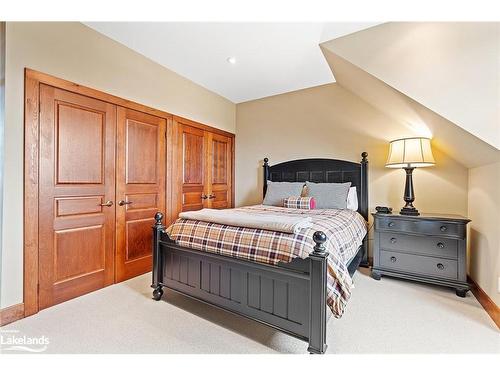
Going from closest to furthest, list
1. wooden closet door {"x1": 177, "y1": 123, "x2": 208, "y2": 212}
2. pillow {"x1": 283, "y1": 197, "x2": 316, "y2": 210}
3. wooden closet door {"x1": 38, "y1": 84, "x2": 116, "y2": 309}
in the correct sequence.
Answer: wooden closet door {"x1": 38, "y1": 84, "x2": 116, "y2": 309} < pillow {"x1": 283, "y1": 197, "x2": 316, "y2": 210} < wooden closet door {"x1": 177, "y1": 123, "x2": 208, "y2": 212}

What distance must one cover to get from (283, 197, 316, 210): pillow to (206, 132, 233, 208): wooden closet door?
1347 millimetres

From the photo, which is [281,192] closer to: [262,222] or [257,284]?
[262,222]

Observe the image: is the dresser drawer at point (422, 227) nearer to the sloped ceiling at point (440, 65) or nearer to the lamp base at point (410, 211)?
the lamp base at point (410, 211)

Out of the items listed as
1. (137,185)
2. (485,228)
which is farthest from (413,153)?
(137,185)

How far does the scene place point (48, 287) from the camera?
2.05m

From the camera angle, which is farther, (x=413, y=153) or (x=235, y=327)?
(x=413, y=153)

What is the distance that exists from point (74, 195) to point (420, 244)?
338 centimetres

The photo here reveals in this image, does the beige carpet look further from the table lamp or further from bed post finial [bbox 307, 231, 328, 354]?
the table lamp

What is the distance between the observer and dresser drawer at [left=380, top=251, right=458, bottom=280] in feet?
7.80

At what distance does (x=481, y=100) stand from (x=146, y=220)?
10.8 feet

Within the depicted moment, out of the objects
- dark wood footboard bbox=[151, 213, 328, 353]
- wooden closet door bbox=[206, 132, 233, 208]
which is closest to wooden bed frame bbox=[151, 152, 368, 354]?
dark wood footboard bbox=[151, 213, 328, 353]

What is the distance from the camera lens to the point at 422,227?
250 centimetres
